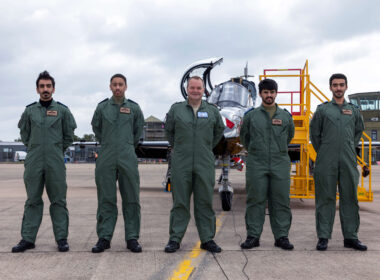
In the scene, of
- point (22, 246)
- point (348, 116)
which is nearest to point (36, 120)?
point (22, 246)

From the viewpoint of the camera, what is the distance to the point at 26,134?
16.2ft

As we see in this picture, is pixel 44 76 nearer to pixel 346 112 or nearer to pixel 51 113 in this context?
pixel 51 113

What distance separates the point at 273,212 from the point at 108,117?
2.41m

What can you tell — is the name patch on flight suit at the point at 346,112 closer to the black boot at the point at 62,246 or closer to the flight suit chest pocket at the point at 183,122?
the flight suit chest pocket at the point at 183,122

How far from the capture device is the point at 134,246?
184 inches

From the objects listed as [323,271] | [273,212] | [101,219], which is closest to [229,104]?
[273,212]

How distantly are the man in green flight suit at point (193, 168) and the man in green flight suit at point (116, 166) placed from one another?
0.49m

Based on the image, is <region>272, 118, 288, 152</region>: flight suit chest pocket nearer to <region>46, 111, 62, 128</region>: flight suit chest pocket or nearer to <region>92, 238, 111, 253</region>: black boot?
<region>92, 238, 111, 253</region>: black boot

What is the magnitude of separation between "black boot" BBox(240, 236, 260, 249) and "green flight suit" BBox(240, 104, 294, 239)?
0.05 meters

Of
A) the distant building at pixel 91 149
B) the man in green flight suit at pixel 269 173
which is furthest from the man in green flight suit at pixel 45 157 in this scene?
the distant building at pixel 91 149

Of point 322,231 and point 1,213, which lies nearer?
point 322,231

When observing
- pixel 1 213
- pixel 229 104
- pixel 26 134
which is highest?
pixel 229 104

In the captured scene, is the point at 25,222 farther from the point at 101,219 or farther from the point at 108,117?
the point at 108,117

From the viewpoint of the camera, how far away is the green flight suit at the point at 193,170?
4.76 m
